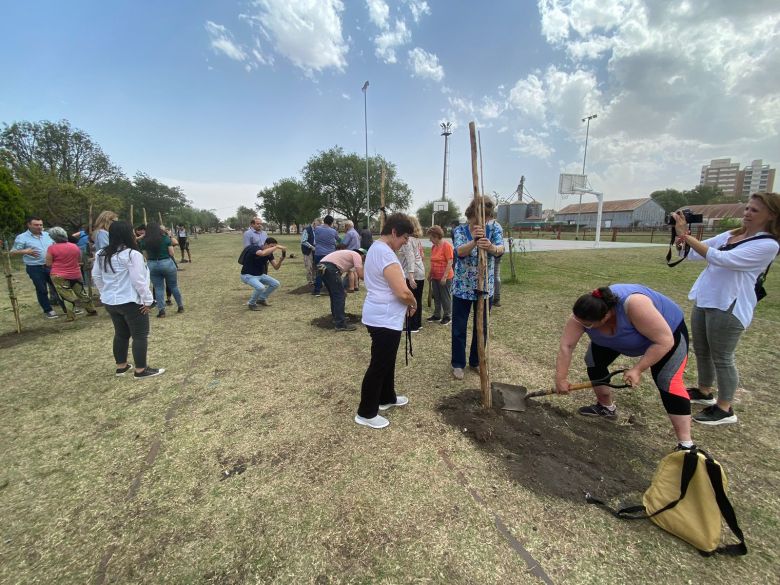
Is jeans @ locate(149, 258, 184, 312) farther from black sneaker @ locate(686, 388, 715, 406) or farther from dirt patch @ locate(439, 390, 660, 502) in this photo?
black sneaker @ locate(686, 388, 715, 406)

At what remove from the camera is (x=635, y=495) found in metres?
2.32

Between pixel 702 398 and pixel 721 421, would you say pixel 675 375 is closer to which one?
pixel 721 421

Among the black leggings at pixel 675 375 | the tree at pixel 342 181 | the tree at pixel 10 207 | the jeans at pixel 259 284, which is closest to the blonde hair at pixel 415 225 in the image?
the black leggings at pixel 675 375

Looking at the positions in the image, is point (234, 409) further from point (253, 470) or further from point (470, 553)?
point (470, 553)

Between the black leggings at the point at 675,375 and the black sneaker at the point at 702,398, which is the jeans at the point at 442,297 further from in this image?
the black leggings at the point at 675,375

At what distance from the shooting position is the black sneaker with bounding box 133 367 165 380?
4.23m

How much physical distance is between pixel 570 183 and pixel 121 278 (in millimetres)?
26928

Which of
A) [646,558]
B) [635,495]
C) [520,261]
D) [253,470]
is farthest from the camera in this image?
[520,261]

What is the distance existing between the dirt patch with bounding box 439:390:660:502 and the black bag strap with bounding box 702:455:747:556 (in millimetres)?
501

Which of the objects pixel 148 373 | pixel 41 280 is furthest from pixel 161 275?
pixel 148 373

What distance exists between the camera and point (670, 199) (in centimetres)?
7538

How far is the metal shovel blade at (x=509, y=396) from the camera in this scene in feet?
11.0

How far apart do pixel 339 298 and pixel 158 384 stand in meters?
2.85

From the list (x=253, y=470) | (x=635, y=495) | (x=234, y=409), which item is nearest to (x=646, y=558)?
(x=635, y=495)
